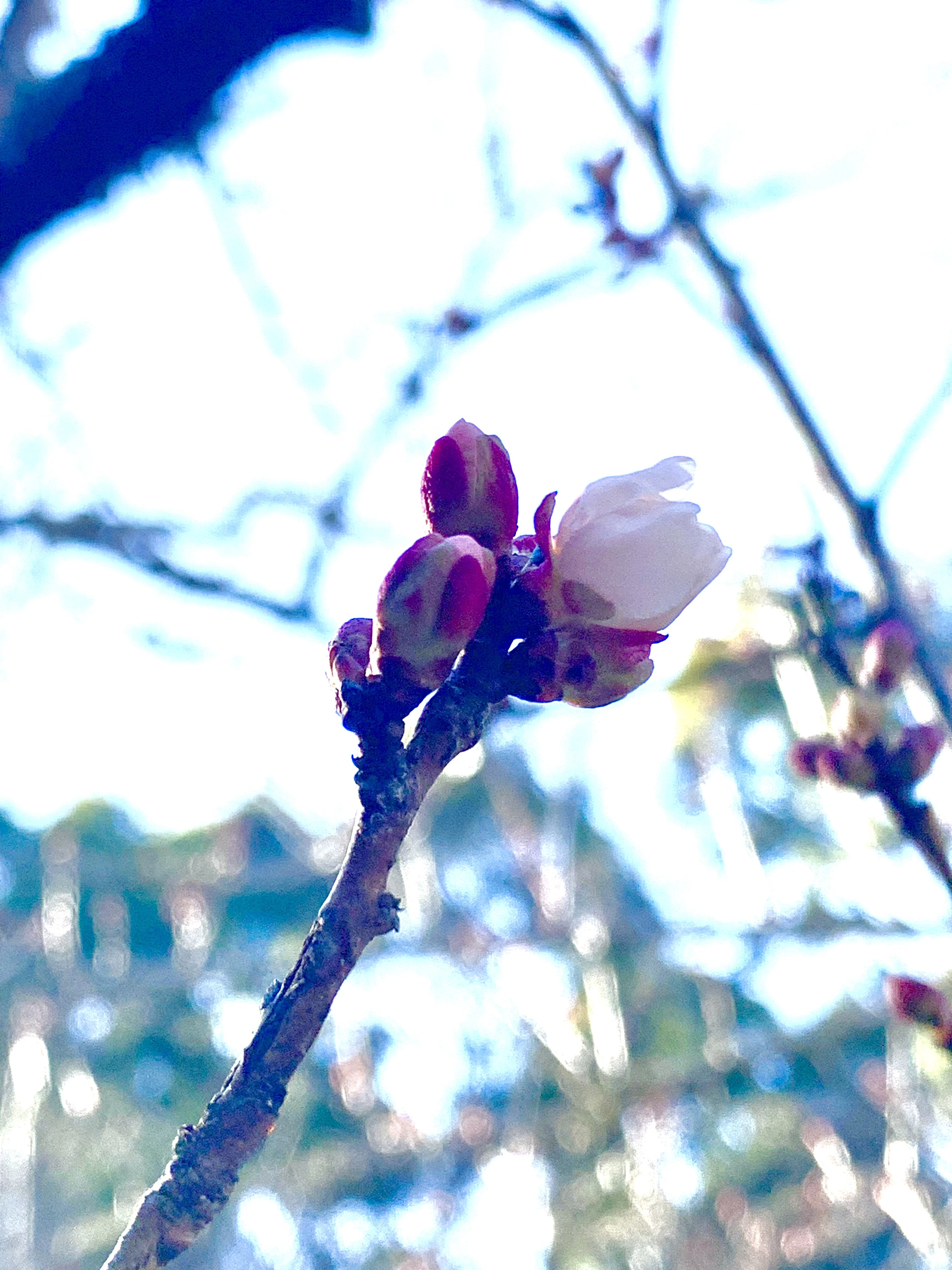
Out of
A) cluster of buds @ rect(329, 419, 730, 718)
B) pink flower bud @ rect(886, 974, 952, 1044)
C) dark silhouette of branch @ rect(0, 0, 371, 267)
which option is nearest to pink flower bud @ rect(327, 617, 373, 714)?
cluster of buds @ rect(329, 419, 730, 718)

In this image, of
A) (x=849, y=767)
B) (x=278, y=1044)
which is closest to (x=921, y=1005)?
(x=849, y=767)

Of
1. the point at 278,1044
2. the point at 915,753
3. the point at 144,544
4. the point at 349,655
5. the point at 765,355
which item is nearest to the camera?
the point at 278,1044

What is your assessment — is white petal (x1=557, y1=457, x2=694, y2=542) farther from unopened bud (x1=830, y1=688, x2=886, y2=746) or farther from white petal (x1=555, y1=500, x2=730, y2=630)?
unopened bud (x1=830, y1=688, x2=886, y2=746)

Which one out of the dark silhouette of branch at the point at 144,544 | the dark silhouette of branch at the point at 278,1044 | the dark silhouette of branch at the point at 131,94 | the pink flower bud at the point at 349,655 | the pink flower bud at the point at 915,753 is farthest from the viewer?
the dark silhouette of branch at the point at 144,544

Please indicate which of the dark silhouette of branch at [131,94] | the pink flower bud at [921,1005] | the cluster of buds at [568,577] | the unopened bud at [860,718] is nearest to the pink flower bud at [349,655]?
the cluster of buds at [568,577]

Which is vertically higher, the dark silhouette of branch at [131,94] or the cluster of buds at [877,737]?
the dark silhouette of branch at [131,94]

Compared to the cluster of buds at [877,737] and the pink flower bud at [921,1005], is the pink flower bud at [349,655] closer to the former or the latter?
the cluster of buds at [877,737]

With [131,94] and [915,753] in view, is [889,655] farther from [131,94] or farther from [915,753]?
[131,94]
